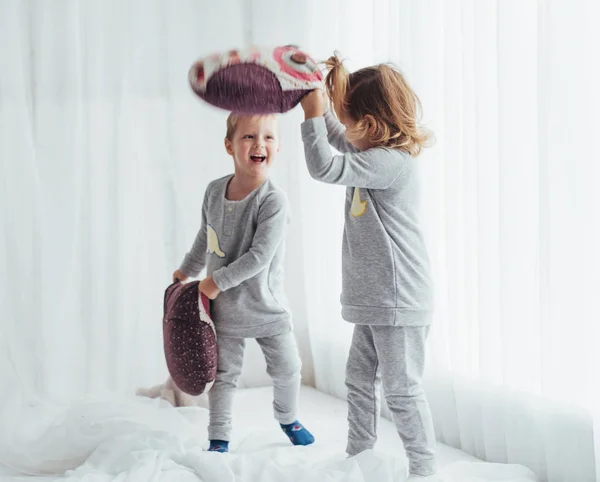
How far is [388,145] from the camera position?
1.68 m

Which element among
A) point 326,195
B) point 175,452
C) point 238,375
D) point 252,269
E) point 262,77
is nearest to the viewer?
point 262,77

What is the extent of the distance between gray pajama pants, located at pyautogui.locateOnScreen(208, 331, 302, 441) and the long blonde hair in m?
0.61

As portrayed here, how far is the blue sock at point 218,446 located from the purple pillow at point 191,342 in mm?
155

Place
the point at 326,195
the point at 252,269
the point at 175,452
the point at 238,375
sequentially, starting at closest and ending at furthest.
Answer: the point at 175,452, the point at 252,269, the point at 238,375, the point at 326,195

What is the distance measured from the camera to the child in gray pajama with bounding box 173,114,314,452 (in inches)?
75.5

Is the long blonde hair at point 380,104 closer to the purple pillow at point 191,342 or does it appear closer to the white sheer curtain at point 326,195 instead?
the white sheer curtain at point 326,195

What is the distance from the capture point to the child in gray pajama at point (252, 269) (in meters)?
1.92

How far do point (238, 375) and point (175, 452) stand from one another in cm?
29

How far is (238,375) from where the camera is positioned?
1994mm

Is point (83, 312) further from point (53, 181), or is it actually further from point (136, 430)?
point (136, 430)

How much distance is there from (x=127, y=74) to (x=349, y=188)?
111 centimetres

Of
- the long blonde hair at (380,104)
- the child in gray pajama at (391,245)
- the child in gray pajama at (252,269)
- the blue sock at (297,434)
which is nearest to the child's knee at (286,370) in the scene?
the child in gray pajama at (252,269)

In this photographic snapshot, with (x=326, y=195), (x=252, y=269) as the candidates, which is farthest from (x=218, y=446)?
(x=326, y=195)

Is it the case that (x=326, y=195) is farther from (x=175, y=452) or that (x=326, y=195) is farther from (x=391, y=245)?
(x=175, y=452)
